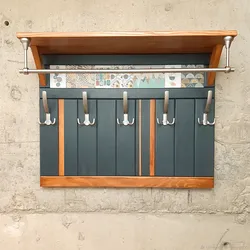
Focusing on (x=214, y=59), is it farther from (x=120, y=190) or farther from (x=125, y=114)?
(x=120, y=190)

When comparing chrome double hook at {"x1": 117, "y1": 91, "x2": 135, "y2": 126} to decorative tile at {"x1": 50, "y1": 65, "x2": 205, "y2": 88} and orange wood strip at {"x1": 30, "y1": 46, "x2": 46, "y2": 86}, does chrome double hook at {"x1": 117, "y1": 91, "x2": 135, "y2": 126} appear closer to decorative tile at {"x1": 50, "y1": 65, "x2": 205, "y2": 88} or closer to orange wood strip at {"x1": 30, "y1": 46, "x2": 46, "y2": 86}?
decorative tile at {"x1": 50, "y1": 65, "x2": 205, "y2": 88}

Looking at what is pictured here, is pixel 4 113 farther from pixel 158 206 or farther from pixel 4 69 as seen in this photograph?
pixel 158 206

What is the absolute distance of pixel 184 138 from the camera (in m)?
1.42

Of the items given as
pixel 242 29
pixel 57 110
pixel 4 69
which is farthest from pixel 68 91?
pixel 242 29

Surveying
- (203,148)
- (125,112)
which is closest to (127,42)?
(125,112)

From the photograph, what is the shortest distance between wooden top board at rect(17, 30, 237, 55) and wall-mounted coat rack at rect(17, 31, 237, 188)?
35 millimetres

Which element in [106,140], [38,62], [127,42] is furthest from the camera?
[106,140]

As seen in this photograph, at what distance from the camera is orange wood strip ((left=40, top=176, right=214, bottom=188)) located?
4.66 feet

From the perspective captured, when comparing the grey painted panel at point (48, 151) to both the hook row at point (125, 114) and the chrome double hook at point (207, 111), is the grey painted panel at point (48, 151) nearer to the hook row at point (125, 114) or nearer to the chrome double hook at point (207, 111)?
the hook row at point (125, 114)

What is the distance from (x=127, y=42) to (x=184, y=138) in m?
0.53

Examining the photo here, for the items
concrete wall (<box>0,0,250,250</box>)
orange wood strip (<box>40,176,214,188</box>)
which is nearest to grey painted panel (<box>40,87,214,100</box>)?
concrete wall (<box>0,0,250,250</box>)

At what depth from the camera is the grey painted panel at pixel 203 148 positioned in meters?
1.42

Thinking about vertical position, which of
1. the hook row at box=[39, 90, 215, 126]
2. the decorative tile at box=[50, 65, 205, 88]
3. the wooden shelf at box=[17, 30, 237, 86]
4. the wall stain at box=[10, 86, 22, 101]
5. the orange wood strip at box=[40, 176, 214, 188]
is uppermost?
the wooden shelf at box=[17, 30, 237, 86]

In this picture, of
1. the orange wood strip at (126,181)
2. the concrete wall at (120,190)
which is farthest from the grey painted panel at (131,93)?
the orange wood strip at (126,181)
